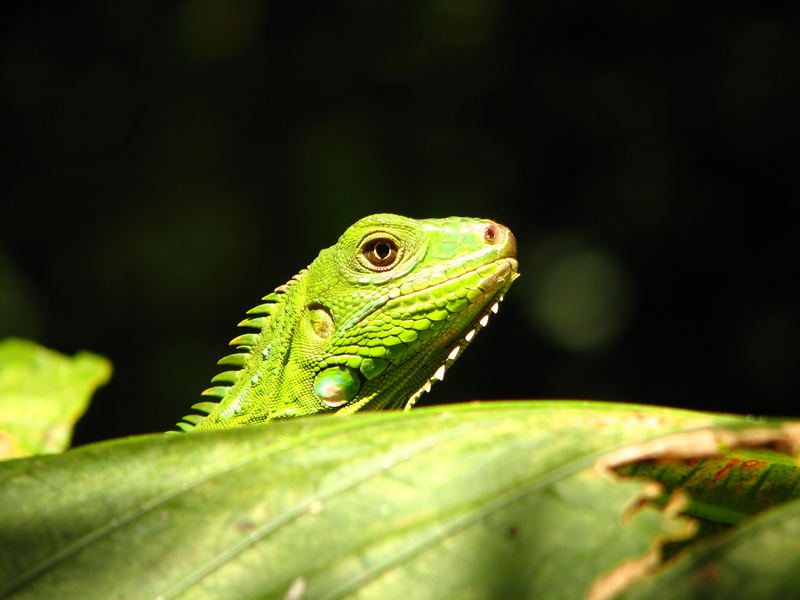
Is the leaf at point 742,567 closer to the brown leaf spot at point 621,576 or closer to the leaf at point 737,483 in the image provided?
the brown leaf spot at point 621,576

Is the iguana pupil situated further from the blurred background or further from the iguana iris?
the blurred background

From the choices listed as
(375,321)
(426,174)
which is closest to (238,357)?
(375,321)

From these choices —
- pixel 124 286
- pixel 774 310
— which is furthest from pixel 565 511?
pixel 124 286

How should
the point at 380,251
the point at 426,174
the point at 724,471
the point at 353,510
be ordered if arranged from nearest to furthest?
the point at 353,510 < the point at 724,471 < the point at 380,251 < the point at 426,174

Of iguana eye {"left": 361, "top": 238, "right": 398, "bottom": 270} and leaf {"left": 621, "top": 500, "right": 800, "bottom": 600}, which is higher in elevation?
leaf {"left": 621, "top": 500, "right": 800, "bottom": 600}

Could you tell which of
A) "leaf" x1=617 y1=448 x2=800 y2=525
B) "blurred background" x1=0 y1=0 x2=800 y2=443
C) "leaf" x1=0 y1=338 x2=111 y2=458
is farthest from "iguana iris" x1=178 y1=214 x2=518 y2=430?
"blurred background" x1=0 y1=0 x2=800 y2=443

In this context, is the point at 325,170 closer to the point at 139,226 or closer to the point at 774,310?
the point at 139,226

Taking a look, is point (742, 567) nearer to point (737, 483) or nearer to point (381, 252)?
point (737, 483)
